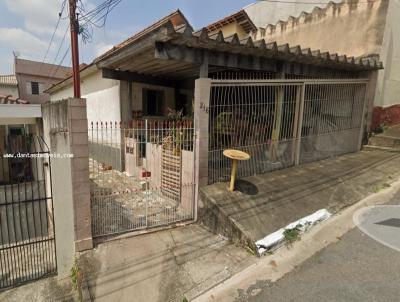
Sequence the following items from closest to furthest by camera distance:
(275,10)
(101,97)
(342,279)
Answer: (342,279) → (101,97) → (275,10)

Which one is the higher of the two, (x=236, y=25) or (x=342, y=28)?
(x=236, y=25)

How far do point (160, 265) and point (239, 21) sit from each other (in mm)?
11786

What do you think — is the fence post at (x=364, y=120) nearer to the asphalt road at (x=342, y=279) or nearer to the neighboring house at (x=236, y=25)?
the asphalt road at (x=342, y=279)

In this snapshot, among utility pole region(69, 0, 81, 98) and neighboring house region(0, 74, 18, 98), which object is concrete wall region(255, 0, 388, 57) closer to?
utility pole region(69, 0, 81, 98)

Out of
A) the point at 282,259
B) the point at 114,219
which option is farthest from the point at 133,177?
the point at 282,259

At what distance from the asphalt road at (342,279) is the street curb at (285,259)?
0.12 m

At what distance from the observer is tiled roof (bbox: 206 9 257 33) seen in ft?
37.4

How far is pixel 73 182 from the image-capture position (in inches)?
152

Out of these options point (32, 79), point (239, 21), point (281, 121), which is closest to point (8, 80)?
point (32, 79)

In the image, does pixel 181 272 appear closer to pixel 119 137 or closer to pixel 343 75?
pixel 119 137

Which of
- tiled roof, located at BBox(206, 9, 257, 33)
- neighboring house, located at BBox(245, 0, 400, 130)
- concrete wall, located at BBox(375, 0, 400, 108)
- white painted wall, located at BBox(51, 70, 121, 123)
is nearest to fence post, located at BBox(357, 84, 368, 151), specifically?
neighboring house, located at BBox(245, 0, 400, 130)

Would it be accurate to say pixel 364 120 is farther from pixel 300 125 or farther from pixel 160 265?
pixel 160 265

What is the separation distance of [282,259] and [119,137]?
649 cm

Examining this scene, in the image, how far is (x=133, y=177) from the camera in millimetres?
7559
